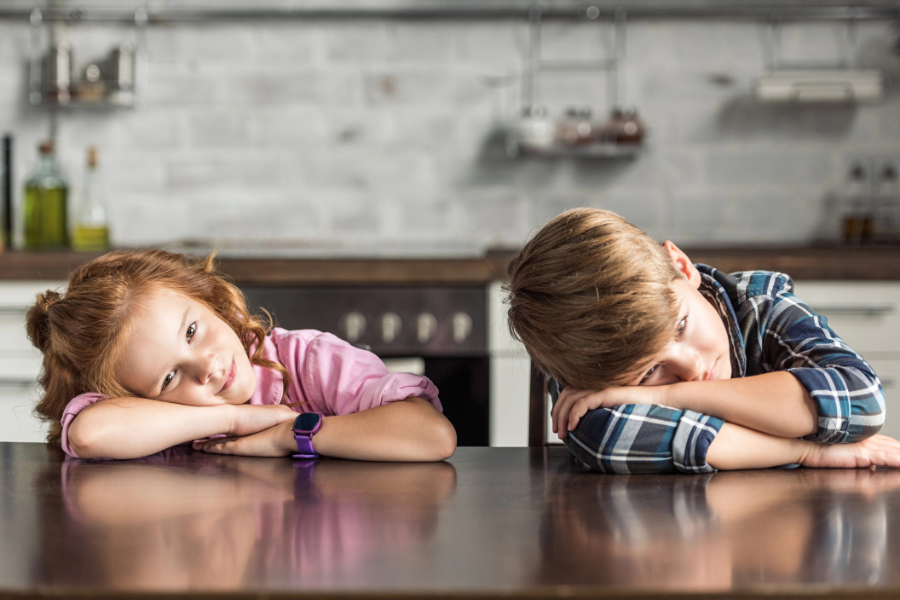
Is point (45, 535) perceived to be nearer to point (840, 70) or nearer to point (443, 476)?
point (443, 476)

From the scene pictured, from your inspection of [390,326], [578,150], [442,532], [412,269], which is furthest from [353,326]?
[442,532]

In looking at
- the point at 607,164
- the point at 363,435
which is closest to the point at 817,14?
the point at 607,164

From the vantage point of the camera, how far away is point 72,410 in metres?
0.89

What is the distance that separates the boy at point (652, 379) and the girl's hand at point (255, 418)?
29 centimetres

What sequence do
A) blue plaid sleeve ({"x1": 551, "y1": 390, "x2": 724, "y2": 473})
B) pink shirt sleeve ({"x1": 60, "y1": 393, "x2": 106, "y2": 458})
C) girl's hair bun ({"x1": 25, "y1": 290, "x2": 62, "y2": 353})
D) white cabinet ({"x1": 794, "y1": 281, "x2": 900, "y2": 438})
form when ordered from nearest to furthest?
blue plaid sleeve ({"x1": 551, "y1": 390, "x2": 724, "y2": 473}), pink shirt sleeve ({"x1": 60, "y1": 393, "x2": 106, "y2": 458}), girl's hair bun ({"x1": 25, "y1": 290, "x2": 62, "y2": 353}), white cabinet ({"x1": 794, "y1": 281, "x2": 900, "y2": 438})

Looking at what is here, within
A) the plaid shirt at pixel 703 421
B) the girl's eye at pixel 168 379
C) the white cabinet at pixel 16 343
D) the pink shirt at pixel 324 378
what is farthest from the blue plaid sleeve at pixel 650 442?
the white cabinet at pixel 16 343

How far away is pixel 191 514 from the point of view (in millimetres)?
596

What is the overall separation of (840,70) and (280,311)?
1939 mm

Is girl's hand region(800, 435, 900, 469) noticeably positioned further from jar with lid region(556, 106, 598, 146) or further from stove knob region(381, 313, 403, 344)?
jar with lid region(556, 106, 598, 146)

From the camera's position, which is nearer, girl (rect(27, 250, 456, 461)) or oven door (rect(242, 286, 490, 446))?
girl (rect(27, 250, 456, 461))

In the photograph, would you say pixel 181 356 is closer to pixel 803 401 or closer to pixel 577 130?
pixel 803 401

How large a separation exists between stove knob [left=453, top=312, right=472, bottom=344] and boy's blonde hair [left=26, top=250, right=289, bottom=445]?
0.95m

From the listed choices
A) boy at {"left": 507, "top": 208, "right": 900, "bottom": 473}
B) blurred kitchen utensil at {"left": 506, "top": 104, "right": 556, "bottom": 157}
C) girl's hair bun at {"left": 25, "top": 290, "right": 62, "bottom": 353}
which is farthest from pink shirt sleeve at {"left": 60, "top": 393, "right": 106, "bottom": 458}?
blurred kitchen utensil at {"left": 506, "top": 104, "right": 556, "bottom": 157}

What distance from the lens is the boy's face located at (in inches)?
32.0
